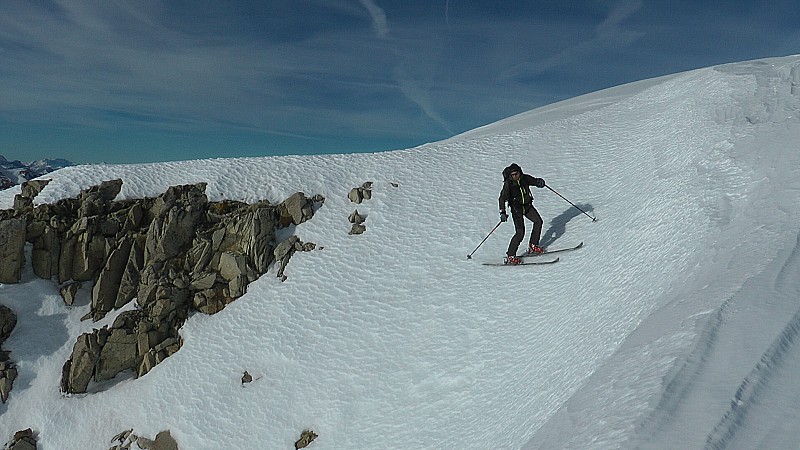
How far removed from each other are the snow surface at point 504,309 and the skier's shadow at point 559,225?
0.27 ft

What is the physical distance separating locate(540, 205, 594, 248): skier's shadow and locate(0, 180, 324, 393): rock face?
8.94m

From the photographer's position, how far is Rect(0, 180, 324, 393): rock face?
48.8 feet

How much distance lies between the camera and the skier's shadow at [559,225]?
1177cm

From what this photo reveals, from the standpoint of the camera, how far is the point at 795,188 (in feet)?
21.8

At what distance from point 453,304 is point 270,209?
9.41 metres

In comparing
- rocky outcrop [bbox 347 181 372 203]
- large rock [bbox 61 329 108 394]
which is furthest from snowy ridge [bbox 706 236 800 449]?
large rock [bbox 61 329 108 394]

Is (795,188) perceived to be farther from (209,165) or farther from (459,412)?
(209,165)

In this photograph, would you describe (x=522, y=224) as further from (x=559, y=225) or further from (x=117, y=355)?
(x=117, y=355)

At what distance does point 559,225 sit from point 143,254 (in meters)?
16.6

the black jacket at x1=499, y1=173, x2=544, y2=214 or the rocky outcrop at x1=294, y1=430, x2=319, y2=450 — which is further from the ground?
the black jacket at x1=499, y1=173, x2=544, y2=214

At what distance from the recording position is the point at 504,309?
991 centimetres

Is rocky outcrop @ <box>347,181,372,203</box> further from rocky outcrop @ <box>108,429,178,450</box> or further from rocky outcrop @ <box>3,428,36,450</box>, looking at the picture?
rocky outcrop @ <box>3,428,36,450</box>

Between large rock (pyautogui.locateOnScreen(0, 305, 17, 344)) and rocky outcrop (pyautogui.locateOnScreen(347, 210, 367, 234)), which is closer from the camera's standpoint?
large rock (pyautogui.locateOnScreen(0, 305, 17, 344))

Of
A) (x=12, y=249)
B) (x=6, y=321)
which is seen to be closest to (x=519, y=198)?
(x=6, y=321)
